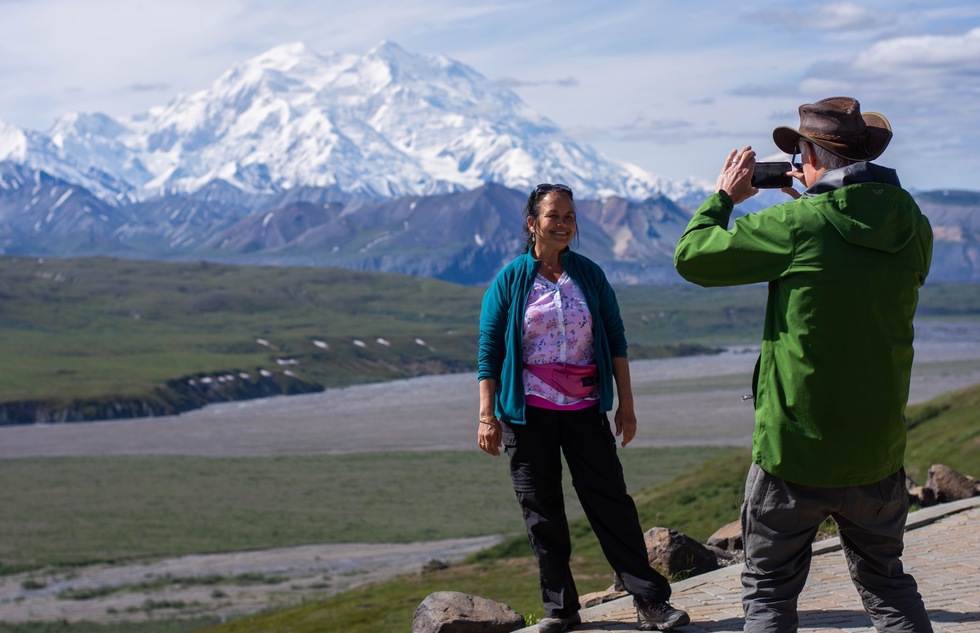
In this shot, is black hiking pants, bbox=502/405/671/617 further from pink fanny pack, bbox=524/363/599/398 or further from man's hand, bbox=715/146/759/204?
man's hand, bbox=715/146/759/204

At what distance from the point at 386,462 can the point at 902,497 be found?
3505 inches

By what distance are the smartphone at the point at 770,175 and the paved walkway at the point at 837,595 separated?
128 inches

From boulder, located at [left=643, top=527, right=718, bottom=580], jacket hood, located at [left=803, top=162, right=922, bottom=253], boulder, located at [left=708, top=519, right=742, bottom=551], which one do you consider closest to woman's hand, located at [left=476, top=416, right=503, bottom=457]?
jacket hood, located at [left=803, top=162, right=922, bottom=253]

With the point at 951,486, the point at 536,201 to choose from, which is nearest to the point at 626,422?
the point at 536,201

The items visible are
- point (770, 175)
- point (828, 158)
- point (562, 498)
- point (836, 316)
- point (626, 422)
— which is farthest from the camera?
point (626, 422)

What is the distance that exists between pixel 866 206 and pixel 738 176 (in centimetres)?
79

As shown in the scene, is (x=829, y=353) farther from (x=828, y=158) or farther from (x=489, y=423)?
(x=489, y=423)

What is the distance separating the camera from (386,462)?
94.9 meters

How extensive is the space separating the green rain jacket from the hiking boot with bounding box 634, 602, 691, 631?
2.42m

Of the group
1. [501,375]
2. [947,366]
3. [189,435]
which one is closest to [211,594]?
[501,375]

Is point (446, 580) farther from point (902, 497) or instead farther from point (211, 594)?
point (902, 497)

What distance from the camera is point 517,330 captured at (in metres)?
9.03

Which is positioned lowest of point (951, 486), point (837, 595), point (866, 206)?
point (951, 486)

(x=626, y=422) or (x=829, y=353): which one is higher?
(x=829, y=353)
